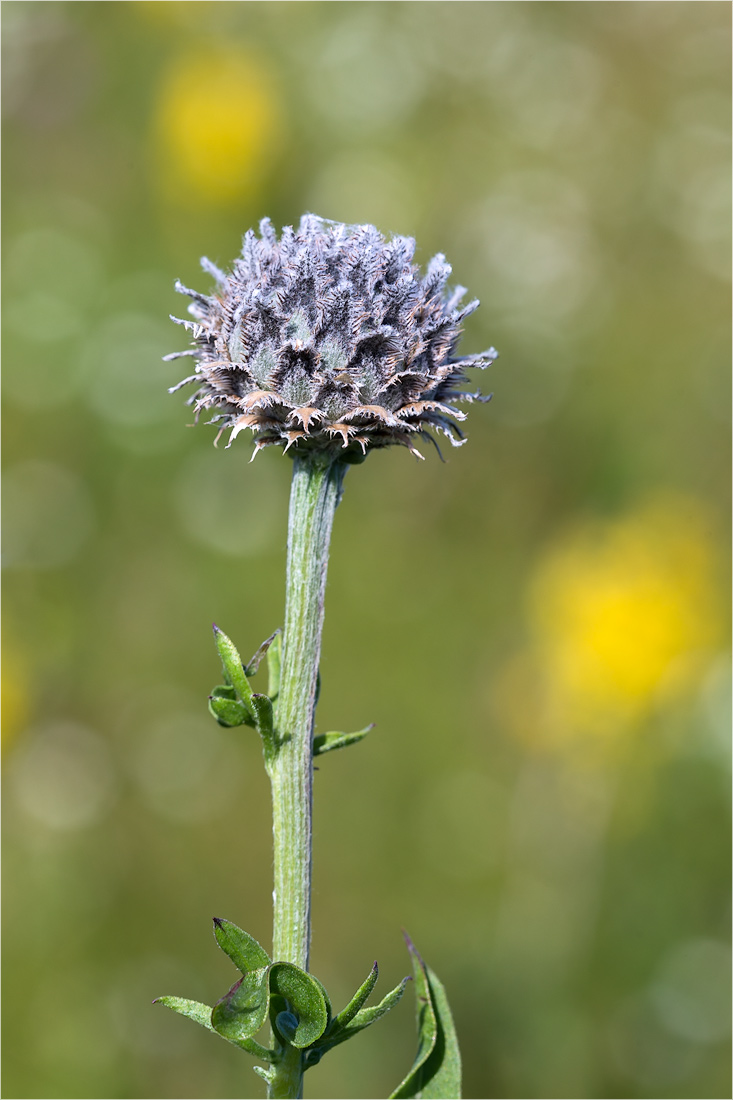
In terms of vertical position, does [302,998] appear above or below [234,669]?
below

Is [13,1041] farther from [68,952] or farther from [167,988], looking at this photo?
[167,988]

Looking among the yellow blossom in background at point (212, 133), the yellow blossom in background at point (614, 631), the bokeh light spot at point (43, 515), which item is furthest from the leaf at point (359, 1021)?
the yellow blossom in background at point (212, 133)

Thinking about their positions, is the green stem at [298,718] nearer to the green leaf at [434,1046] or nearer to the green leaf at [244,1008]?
the green leaf at [244,1008]

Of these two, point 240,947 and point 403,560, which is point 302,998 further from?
point 403,560

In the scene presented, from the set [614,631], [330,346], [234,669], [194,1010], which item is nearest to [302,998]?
[194,1010]

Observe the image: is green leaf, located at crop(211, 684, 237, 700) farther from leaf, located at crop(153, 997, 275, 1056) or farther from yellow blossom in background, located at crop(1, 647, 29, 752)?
yellow blossom in background, located at crop(1, 647, 29, 752)

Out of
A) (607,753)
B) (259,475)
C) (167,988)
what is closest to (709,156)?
(259,475)
